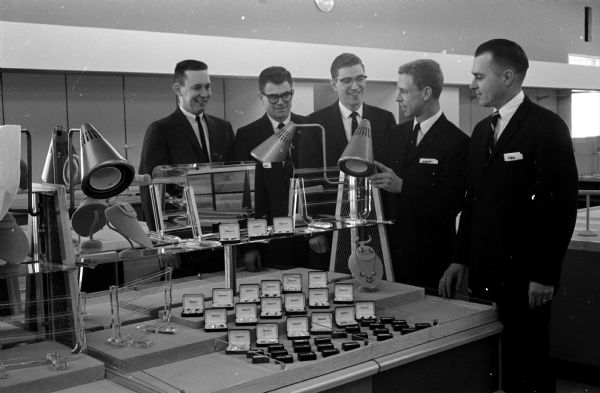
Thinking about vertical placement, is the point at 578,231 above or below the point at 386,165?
below

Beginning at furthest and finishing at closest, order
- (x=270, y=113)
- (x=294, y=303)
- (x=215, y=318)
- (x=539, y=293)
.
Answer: (x=270, y=113) < (x=539, y=293) < (x=294, y=303) < (x=215, y=318)

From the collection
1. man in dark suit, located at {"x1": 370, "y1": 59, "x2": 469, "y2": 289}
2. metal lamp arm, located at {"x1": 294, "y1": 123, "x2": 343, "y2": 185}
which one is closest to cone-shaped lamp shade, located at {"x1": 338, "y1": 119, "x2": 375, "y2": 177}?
metal lamp arm, located at {"x1": 294, "y1": 123, "x2": 343, "y2": 185}

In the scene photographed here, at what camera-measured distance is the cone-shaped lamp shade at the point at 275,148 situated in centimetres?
346

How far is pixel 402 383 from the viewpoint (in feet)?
9.38

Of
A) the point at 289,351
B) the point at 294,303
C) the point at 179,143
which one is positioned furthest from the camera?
the point at 179,143

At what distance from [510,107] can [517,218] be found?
528 millimetres

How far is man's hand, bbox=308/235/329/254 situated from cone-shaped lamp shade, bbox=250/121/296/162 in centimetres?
45

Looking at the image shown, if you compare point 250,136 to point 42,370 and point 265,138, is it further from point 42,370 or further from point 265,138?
point 42,370

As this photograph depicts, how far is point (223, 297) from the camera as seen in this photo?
9.97 ft

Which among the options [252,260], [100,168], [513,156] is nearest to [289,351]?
[100,168]

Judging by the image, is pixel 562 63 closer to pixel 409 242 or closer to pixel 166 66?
pixel 409 242

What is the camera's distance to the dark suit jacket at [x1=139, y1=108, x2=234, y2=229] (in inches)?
127

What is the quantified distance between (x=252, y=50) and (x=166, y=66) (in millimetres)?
435

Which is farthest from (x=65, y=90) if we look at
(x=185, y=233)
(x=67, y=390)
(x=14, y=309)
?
(x=67, y=390)
